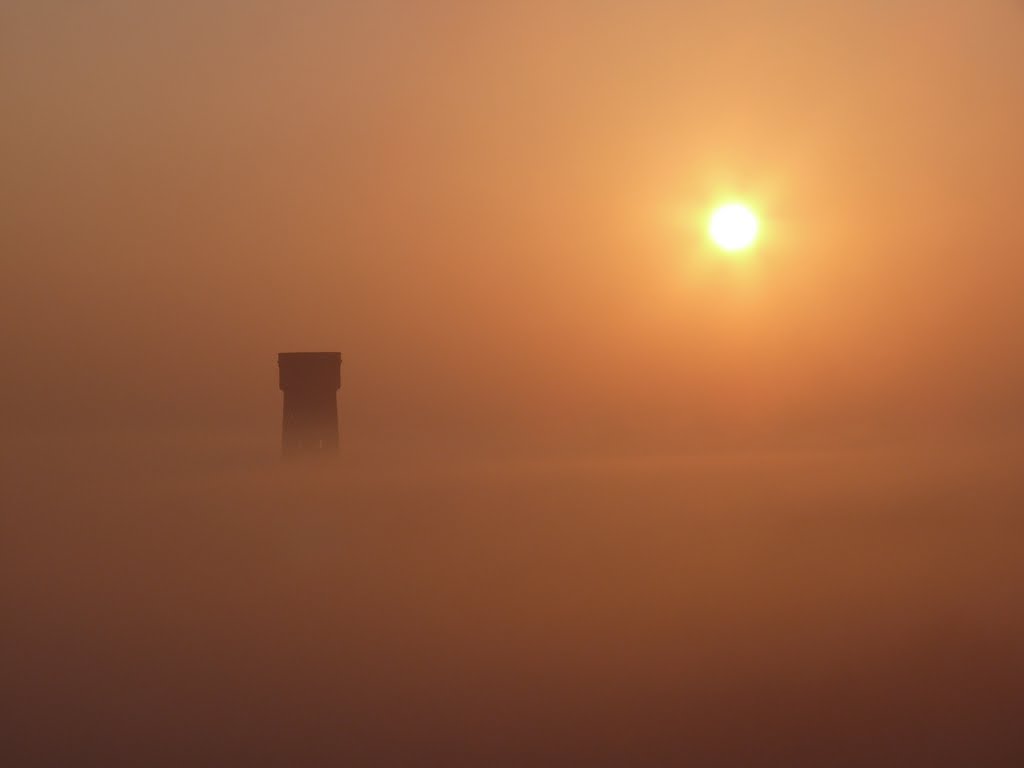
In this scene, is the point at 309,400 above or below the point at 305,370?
below

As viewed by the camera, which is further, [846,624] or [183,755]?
[846,624]

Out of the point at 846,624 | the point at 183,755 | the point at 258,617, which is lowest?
the point at 183,755

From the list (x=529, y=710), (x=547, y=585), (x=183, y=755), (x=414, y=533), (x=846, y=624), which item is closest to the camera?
(x=183, y=755)

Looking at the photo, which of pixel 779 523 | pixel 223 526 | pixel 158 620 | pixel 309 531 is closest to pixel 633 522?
pixel 779 523

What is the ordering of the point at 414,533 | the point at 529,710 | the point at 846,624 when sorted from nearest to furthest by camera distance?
1. the point at 529,710
2. the point at 846,624
3. the point at 414,533

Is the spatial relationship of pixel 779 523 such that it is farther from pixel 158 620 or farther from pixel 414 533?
pixel 158 620

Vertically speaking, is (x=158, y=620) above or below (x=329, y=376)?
below

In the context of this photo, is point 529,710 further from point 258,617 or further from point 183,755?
point 258,617
